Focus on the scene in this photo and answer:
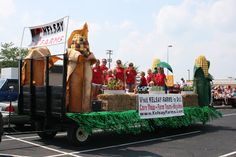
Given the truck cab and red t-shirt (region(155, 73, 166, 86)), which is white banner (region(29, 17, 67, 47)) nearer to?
the truck cab

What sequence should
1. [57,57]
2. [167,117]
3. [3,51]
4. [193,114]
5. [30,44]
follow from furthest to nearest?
[3,51]
[193,114]
[167,117]
[30,44]
[57,57]

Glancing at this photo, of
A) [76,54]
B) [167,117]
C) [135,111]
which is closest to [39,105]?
[76,54]

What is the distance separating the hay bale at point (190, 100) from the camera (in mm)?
12883

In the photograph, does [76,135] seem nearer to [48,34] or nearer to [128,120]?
[128,120]

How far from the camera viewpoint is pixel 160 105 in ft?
38.1

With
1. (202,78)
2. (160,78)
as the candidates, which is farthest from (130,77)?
(202,78)

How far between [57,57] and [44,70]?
0.85 metres

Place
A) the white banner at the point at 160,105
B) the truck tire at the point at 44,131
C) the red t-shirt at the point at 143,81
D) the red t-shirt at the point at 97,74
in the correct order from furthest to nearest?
1. the red t-shirt at the point at 143,81
2. the red t-shirt at the point at 97,74
3. the white banner at the point at 160,105
4. the truck tire at the point at 44,131

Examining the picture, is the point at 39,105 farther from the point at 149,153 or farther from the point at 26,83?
the point at 149,153

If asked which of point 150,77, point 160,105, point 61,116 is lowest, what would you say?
point 61,116

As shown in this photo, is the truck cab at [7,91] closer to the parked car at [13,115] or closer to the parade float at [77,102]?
the parked car at [13,115]

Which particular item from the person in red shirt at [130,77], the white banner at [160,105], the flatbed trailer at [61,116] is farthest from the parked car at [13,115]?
the person in red shirt at [130,77]

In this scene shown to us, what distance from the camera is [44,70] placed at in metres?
10.3

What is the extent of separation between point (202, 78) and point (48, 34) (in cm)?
645
